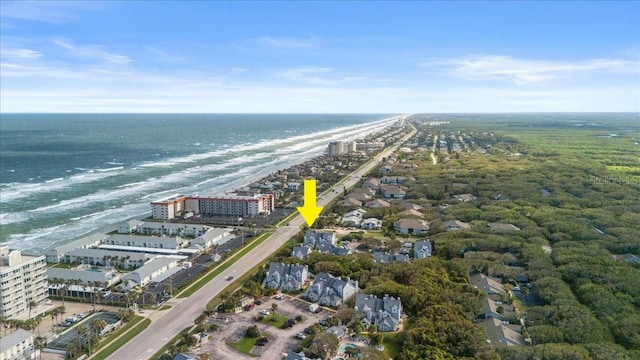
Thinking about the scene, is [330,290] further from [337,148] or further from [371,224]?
[337,148]

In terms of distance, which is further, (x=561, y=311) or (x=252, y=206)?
(x=252, y=206)


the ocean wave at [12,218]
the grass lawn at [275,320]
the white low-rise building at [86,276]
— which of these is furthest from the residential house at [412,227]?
the ocean wave at [12,218]

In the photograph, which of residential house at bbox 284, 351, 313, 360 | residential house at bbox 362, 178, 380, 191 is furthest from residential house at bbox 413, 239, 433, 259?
residential house at bbox 362, 178, 380, 191

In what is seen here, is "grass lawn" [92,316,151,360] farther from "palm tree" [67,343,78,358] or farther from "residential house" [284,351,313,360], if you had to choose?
"residential house" [284,351,313,360]

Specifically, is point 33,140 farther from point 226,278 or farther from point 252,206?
point 226,278

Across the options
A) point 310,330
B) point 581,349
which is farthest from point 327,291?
point 581,349

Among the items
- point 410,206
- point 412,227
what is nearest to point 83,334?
point 412,227
